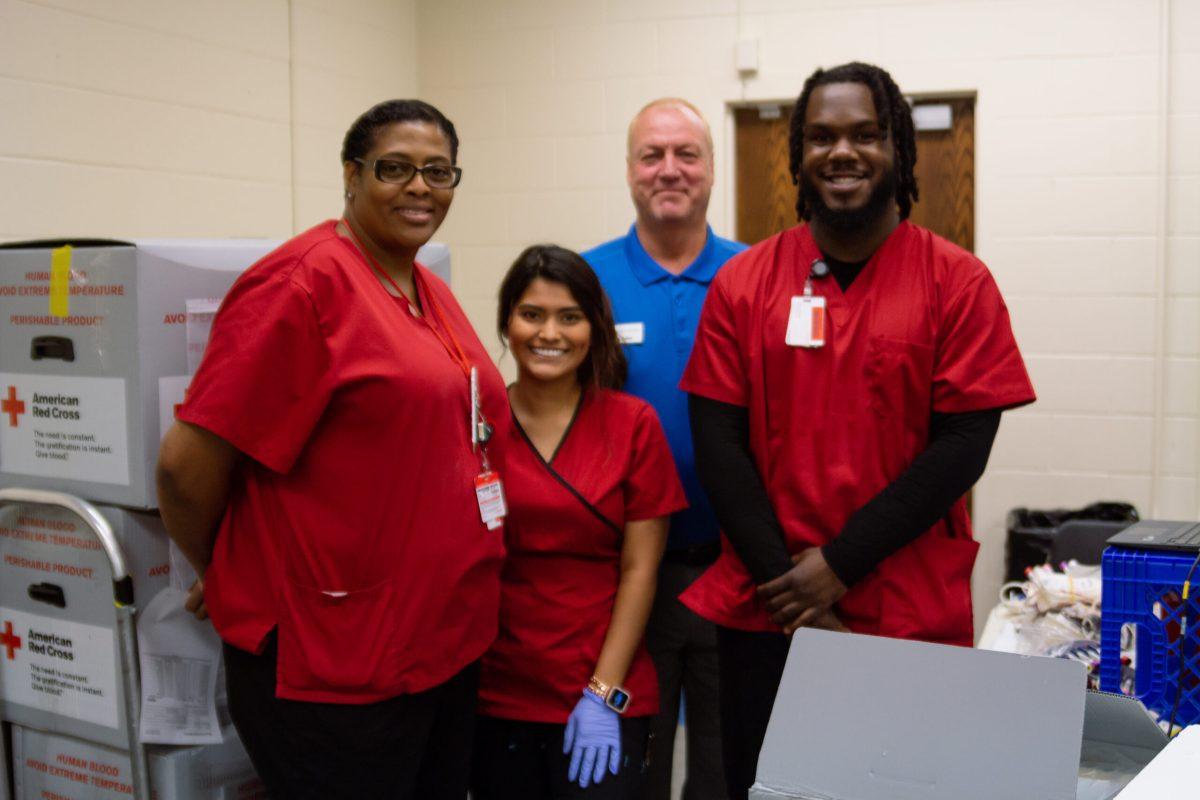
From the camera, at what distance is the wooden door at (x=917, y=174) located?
380 cm

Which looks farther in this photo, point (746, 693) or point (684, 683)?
point (684, 683)

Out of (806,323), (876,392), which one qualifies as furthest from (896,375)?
(806,323)

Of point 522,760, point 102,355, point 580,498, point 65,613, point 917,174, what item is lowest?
point 522,760

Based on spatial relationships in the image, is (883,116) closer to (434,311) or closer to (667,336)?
(667,336)

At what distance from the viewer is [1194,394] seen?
358 cm

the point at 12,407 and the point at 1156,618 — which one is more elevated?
the point at 12,407

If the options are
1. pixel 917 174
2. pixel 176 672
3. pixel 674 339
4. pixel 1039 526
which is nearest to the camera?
pixel 176 672

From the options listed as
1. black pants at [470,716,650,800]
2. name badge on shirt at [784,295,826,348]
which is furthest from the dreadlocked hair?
black pants at [470,716,650,800]

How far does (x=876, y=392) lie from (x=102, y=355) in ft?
3.94

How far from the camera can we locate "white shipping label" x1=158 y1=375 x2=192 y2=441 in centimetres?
171

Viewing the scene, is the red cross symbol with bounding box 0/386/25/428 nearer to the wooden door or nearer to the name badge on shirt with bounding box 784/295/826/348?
the name badge on shirt with bounding box 784/295/826/348

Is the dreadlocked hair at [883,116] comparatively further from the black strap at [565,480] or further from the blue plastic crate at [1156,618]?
the blue plastic crate at [1156,618]

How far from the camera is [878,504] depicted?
167 centimetres

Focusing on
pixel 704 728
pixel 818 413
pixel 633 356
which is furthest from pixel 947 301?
pixel 704 728
